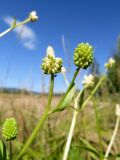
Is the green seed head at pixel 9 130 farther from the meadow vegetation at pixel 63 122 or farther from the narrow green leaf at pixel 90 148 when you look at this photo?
the narrow green leaf at pixel 90 148

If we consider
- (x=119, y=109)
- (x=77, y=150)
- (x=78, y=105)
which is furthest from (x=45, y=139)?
(x=78, y=105)

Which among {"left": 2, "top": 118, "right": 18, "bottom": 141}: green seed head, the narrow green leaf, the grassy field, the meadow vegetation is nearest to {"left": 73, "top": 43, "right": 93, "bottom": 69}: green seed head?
the meadow vegetation

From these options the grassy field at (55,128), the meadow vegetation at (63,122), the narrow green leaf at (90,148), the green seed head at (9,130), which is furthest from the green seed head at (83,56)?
the grassy field at (55,128)

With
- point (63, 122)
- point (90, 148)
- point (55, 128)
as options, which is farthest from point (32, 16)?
point (63, 122)

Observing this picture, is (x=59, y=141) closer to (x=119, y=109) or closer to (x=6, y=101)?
(x=119, y=109)

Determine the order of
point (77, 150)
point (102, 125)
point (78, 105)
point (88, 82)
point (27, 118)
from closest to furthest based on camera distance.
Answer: point (78, 105) → point (88, 82) → point (77, 150) → point (27, 118) → point (102, 125)

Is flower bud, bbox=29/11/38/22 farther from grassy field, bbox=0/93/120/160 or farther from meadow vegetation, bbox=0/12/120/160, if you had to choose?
grassy field, bbox=0/93/120/160
